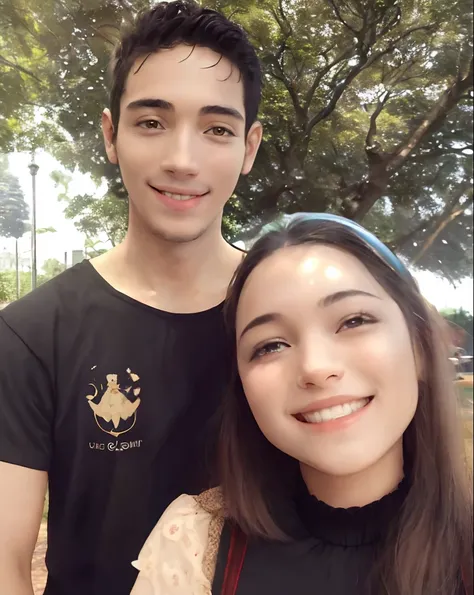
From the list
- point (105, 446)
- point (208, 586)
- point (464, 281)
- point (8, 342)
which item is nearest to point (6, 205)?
point (8, 342)

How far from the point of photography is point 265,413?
2.11 feet

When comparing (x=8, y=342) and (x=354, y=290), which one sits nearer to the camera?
(x=354, y=290)

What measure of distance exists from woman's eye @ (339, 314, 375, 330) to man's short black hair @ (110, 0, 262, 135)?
1.21 feet

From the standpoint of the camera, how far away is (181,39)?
760 millimetres

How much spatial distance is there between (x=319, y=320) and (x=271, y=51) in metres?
0.47

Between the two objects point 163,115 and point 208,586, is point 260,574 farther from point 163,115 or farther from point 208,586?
point 163,115

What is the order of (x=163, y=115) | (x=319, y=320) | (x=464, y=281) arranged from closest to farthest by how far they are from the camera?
(x=319, y=320) < (x=163, y=115) < (x=464, y=281)

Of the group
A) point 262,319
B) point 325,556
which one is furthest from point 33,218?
point 325,556

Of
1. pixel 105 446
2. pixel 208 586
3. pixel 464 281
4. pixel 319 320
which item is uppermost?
pixel 464 281

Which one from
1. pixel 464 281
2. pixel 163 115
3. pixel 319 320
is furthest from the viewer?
pixel 464 281

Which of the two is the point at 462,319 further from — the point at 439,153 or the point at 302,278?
the point at 302,278

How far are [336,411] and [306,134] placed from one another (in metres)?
0.48

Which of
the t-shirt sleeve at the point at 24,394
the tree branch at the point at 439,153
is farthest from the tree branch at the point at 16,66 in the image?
the tree branch at the point at 439,153

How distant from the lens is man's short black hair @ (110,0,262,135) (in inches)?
30.0
